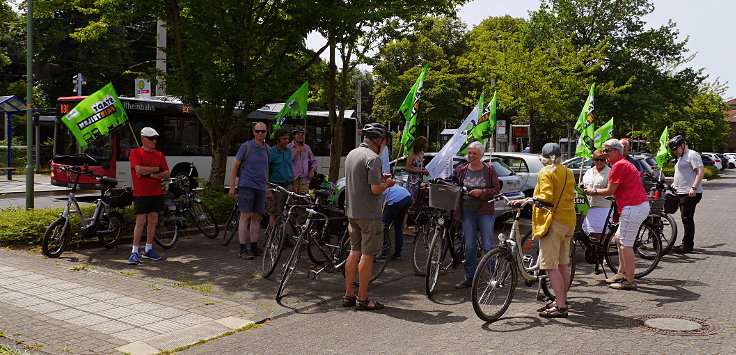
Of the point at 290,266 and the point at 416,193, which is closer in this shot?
the point at 290,266

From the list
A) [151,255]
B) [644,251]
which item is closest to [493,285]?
[644,251]

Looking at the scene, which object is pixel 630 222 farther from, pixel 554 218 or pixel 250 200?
pixel 250 200

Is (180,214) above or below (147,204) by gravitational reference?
below

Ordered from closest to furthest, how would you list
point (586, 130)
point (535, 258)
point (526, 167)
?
point (535, 258)
point (586, 130)
point (526, 167)

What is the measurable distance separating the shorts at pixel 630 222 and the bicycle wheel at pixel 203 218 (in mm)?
6193

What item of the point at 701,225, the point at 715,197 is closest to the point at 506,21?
the point at 715,197

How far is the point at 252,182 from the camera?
870 centimetres

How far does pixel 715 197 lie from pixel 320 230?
21442 mm

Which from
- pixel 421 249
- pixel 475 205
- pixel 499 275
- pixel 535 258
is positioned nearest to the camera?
pixel 499 275

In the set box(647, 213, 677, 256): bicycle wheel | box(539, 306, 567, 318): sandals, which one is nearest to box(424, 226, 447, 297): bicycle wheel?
box(539, 306, 567, 318): sandals

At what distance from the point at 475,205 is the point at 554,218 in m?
1.20

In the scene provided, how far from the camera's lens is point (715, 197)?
78.6ft

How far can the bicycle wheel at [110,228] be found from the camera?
9.05 meters

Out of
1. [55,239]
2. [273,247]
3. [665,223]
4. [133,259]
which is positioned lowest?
[133,259]
